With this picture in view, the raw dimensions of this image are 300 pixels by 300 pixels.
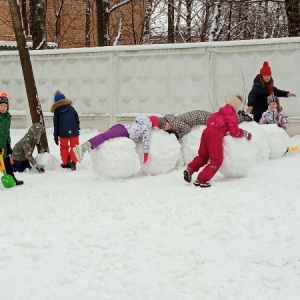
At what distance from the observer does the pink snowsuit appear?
5957 millimetres

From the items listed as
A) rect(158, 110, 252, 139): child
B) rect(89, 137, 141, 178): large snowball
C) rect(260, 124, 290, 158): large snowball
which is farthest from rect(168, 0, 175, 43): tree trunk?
rect(89, 137, 141, 178): large snowball

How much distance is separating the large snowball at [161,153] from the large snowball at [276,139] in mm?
1798

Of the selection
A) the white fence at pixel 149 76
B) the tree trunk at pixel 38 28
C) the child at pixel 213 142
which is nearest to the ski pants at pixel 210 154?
the child at pixel 213 142

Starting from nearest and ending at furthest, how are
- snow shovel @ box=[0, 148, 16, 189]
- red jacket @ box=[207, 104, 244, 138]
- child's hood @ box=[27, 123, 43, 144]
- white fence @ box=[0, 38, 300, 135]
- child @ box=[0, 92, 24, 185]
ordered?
red jacket @ box=[207, 104, 244, 138], snow shovel @ box=[0, 148, 16, 189], child @ box=[0, 92, 24, 185], child's hood @ box=[27, 123, 43, 144], white fence @ box=[0, 38, 300, 135]

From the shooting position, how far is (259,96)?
8.93m

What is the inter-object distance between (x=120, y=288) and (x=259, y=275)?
1024 millimetres

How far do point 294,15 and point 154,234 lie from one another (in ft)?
29.9

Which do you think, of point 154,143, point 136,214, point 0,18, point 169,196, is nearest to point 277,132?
point 154,143

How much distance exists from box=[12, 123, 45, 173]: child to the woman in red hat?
382cm

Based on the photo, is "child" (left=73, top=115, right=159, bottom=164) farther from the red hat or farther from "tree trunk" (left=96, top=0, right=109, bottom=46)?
"tree trunk" (left=96, top=0, right=109, bottom=46)

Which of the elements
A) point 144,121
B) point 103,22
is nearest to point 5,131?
point 144,121

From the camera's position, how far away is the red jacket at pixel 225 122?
6090 millimetres

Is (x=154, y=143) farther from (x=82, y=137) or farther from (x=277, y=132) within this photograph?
(x=82, y=137)

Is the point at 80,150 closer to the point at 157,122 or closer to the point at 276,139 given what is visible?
the point at 157,122
